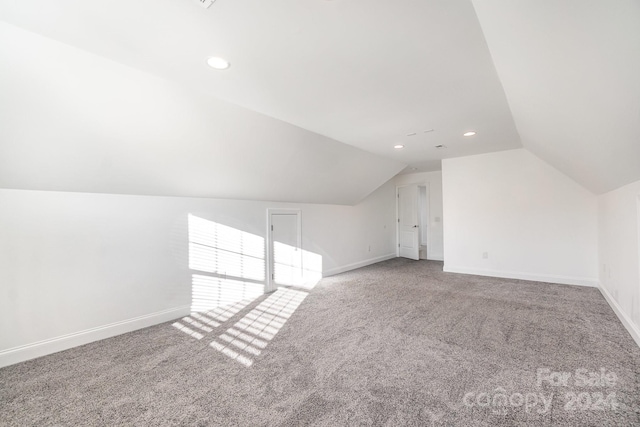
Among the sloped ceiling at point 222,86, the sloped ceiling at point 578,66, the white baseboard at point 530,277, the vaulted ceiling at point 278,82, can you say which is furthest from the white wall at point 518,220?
the sloped ceiling at point 578,66

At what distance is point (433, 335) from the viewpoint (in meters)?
2.86

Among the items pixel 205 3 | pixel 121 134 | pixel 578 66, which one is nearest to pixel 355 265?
pixel 121 134

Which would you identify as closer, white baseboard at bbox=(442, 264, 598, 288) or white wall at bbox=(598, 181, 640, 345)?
white wall at bbox=(598, 181, 640, 345)

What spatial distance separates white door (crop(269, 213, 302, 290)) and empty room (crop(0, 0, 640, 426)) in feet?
0.20

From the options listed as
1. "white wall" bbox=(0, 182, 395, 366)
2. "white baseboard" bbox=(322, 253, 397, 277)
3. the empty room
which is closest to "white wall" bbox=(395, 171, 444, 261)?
"white baseboard" bbox=(322, 253, 397, 277)

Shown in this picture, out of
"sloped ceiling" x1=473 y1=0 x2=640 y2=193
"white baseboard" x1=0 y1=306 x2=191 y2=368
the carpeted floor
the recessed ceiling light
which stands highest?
the recessed ceiling light

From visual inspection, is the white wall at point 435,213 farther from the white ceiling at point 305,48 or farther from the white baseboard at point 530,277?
the white ceiling at point 305,48

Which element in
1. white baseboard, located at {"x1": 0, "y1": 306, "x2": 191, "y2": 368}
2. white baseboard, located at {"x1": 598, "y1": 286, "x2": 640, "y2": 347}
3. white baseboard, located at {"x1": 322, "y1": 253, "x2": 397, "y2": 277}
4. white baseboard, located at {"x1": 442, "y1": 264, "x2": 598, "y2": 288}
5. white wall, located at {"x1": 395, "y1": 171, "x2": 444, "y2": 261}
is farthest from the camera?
white wall, located at {"x1": 395, "y1": 171, "x2": 444, "y2": 261}

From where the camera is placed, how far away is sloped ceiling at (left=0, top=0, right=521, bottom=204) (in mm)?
1602

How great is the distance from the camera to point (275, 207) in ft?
15.5

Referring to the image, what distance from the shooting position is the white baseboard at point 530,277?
4.52 m

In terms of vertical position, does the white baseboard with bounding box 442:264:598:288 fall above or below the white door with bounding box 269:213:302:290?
below

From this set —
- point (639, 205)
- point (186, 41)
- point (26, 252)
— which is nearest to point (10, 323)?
point (26, 252)

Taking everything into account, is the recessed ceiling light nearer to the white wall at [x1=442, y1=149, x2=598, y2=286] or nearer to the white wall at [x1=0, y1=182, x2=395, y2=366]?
the white wall at [x1=0, y1=182, x2=395, y2=366]
